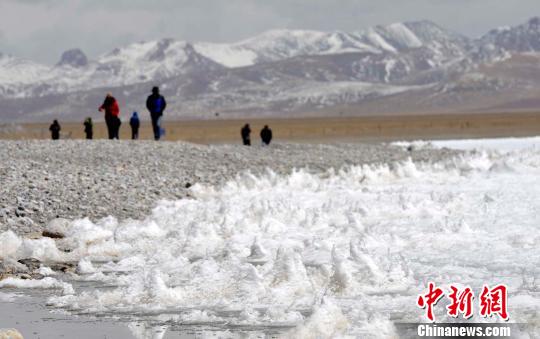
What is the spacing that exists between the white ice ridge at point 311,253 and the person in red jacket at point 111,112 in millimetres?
8344

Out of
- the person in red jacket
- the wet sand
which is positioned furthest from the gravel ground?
the wet sand

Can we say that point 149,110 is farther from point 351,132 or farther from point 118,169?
point 351,132

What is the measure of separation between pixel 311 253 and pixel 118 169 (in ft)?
35.7

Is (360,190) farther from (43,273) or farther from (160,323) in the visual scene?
(160,323)

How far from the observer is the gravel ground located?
17.8m

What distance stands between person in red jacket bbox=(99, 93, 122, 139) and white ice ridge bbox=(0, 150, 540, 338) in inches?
329

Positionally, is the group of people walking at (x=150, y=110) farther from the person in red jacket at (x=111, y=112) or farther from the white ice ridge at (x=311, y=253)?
the white ice ridge at (x=311, y=253)

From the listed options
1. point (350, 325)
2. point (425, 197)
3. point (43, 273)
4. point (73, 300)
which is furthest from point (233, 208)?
point (350, 325)

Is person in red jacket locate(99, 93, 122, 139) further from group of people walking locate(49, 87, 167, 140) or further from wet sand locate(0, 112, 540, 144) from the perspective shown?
wet sand locate(0, 112, 540, 144)

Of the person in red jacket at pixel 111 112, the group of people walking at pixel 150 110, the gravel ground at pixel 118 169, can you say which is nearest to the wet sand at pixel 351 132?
the person in red jacket at pixel 111 112

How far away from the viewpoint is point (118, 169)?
23266 millimetres

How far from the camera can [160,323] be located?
955 centimetres

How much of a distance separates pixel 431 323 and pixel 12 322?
408cm

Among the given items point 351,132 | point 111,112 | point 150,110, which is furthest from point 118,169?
point 351,132
